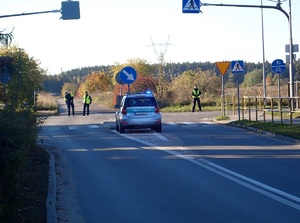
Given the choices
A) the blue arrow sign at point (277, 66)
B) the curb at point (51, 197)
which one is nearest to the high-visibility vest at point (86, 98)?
the blue arrow sign at point (277, 66)

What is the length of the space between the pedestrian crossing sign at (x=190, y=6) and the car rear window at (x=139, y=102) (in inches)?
158

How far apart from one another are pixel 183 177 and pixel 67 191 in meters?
2.57

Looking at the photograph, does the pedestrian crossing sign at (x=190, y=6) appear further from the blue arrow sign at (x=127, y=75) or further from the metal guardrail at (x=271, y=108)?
the metal guardrail at (x=271, y=108)

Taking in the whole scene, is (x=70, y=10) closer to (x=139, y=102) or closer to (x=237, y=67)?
(x=139, y=102)

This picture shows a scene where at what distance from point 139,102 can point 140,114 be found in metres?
0.55

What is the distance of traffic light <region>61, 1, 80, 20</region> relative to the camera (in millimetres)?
21703

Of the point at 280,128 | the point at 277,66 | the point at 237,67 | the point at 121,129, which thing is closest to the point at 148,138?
the point at 121,129

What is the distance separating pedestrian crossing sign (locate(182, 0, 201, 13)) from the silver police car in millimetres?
3981

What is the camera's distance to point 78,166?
15.8 m

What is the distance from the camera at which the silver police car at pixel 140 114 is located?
2616 centimetres

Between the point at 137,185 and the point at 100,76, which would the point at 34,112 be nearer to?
the point at 137,185

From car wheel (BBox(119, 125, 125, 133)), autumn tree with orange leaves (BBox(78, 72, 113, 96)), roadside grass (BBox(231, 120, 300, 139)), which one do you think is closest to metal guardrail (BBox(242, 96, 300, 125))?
roadside grass (BBox(231, 120, 300, 139))

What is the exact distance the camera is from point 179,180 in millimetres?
12789

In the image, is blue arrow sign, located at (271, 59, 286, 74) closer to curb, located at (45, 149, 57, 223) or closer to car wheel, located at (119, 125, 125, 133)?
car wheel, located at (119, 125, 125, 133)
